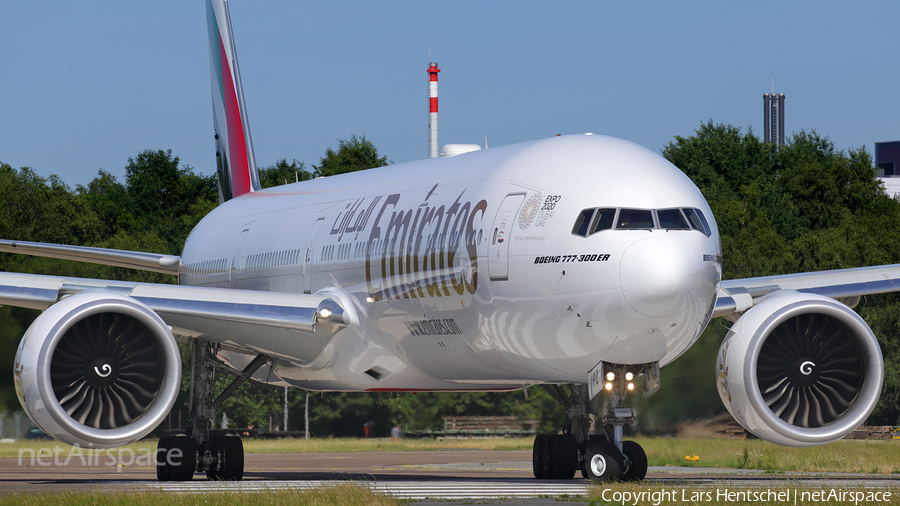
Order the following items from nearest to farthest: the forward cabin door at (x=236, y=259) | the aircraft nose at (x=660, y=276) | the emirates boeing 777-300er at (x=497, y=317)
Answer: the aircraft nose at (x=660, y=276) < the emirates boeing 777-300er at (x=497, y=317) < the forward cabin door at (x=236, y=259)

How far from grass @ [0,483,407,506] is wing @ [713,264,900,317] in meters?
6.09

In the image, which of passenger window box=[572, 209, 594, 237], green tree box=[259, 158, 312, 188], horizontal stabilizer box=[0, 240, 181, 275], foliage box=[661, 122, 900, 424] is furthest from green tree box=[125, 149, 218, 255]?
passenger window box=[572, 209, 594, 237]

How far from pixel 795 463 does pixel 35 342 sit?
1460 cm

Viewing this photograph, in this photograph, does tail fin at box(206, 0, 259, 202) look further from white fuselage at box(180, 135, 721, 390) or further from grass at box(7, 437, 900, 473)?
grass at box(7, 437, 900, 473)

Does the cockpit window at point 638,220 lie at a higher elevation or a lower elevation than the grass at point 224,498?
higher

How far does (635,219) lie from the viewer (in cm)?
1337

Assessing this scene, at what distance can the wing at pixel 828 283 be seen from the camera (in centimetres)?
A: 1705

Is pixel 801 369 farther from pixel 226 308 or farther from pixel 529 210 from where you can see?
pixel 226 308

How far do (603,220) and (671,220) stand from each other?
0.69m

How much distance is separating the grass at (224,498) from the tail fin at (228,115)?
13640 mm

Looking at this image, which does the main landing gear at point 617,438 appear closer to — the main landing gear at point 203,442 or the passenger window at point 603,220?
the passenger window at point 603,220

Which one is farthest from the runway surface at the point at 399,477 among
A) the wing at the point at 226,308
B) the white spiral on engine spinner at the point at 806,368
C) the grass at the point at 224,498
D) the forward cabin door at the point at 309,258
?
the forward cabin door at the point at 309,258

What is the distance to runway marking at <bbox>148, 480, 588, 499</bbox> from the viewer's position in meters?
14.1

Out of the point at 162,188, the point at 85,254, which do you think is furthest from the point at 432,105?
the point at 162,188
